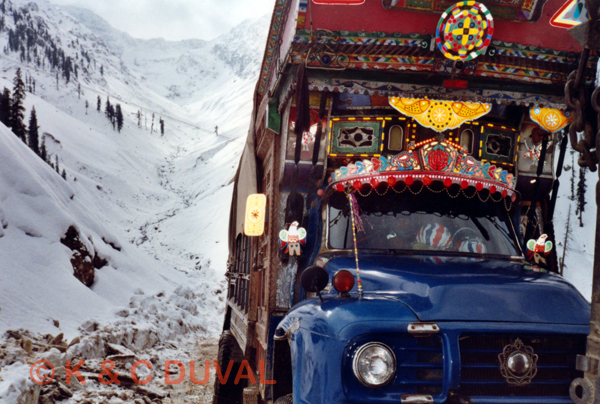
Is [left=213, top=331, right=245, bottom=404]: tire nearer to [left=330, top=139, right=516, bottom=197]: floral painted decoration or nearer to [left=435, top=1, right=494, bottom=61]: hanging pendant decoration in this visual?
[left=330, top=139, right=516, bottom=197]: floral painted decoration

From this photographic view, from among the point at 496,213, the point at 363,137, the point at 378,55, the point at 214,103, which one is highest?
the point at 214,103

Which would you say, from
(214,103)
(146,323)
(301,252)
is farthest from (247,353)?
(214,103)

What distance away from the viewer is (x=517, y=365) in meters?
3.09

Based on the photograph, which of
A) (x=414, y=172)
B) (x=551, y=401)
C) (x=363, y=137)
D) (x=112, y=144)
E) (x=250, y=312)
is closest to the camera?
(x=551, y=401)

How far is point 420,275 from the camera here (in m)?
3.73

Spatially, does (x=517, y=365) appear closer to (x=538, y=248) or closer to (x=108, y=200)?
(x=538, y=248)

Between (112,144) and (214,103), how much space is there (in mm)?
84207

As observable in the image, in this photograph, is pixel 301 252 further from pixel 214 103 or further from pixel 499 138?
pixel 214 103

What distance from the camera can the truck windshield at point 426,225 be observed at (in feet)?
15.1

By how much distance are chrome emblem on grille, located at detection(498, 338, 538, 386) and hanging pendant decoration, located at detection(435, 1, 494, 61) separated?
2885 mm

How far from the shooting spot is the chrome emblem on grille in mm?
3090

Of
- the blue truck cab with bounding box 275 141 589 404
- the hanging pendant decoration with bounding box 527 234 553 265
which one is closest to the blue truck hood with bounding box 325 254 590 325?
the blue truck cab with bounding box 275 141 589 404

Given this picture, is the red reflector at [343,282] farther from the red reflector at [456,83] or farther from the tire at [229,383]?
the tire at [229,383]

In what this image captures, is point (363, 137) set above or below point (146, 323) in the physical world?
above
